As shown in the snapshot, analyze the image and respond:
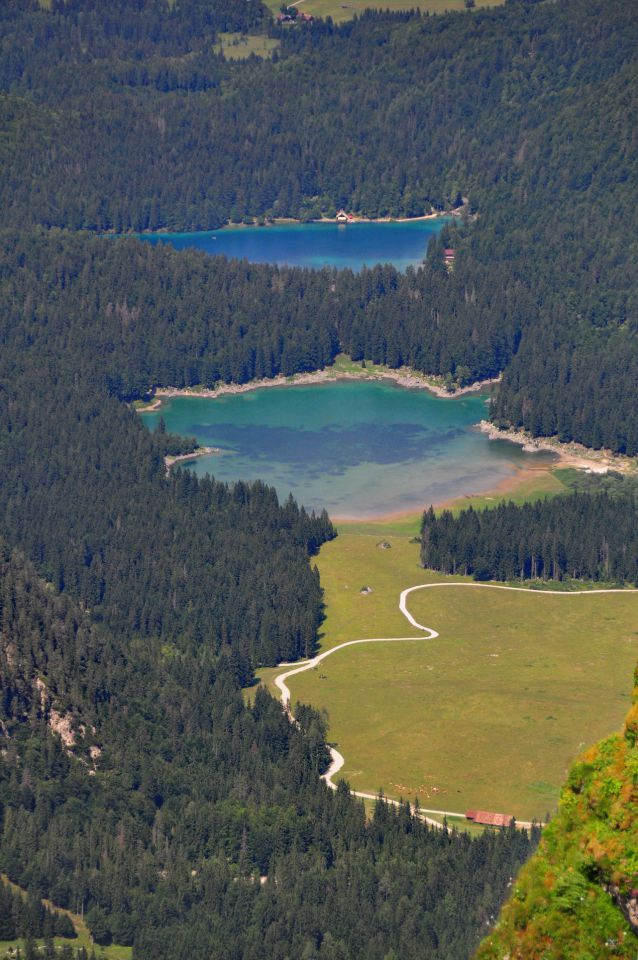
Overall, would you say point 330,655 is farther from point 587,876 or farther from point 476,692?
point 587,876

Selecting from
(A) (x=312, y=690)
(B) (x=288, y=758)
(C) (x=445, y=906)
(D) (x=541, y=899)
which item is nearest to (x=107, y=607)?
(A) (x=312, y=690)

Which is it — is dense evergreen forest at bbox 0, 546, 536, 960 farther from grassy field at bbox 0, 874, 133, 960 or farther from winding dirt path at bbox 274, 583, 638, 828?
winding dirt path at bbox 274, 583, 638, 828

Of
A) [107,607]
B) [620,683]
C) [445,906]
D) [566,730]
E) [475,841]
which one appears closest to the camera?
[445,906]

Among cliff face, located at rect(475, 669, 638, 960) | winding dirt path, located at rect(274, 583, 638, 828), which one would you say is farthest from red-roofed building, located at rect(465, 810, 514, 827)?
cliff face, located at rect(475, 669, 638, 960)

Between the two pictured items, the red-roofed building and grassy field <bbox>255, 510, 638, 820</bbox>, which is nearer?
the red-roofed building

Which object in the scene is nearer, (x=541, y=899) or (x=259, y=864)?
(x=541, y=899)

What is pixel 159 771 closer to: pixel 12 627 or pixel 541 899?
pixel 12 627

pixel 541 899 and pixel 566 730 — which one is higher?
pixel 541 899
